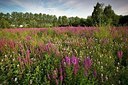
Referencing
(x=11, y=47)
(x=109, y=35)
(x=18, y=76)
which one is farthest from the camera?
(x=109, y=35)

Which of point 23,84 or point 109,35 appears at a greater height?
point 109,35

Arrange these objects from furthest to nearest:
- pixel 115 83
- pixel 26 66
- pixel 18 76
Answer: pixel 26 66 < pixel 18 76 < pixel 115 83

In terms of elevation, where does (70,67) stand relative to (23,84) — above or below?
above

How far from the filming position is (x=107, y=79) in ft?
10.9

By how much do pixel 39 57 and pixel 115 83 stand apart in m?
2.19

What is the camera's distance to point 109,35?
24.9 feet

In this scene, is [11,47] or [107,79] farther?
[11,47]

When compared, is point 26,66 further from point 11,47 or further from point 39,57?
point 11,47

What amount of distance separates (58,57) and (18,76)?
1.05 m

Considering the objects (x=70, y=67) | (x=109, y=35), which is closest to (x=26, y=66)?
(x=70, y=67)

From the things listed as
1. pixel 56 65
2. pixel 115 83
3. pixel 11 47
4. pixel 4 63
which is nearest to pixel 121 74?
pixel 115 83

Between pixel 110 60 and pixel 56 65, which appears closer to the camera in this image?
pixel 56 65

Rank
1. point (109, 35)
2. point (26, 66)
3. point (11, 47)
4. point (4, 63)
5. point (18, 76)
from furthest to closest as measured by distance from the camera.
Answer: point (109, 35)
point (11, 47)
point (4, 63)
point (26, 66)
point (18, 76)

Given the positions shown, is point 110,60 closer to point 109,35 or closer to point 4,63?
point 4,63
